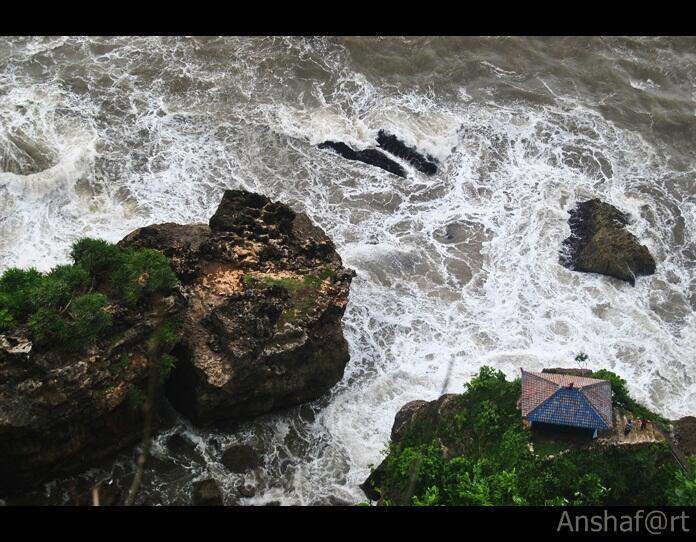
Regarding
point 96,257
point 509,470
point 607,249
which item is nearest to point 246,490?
point 509,470

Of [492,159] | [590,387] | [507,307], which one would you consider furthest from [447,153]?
[590,387]

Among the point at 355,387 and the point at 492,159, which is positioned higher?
the point at 492,159

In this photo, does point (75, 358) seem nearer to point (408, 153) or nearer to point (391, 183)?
point (391, 183)

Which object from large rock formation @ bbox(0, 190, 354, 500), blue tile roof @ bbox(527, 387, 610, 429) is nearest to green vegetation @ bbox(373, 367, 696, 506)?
blue tile roof @ bbox(527, 387, 610, 429)

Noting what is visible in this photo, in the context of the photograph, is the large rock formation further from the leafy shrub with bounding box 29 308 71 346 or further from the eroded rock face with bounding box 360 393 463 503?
the eroded rock face with bounding box 360 393 463 503

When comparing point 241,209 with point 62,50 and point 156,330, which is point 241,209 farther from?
point 62,50
